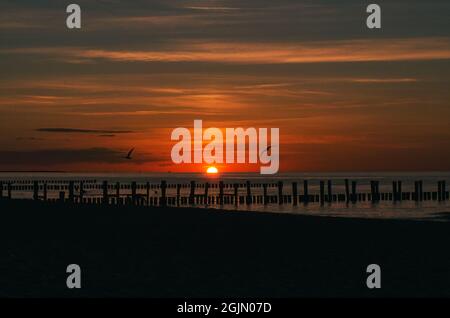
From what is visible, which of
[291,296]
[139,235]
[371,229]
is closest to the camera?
[291,296]

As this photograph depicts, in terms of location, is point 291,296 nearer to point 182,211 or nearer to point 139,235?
point 139,235

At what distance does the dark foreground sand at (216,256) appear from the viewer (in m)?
15.4

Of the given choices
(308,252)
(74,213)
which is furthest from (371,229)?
(74,213)

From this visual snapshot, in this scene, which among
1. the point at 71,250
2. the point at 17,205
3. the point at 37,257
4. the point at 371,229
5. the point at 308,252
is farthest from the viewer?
the point at 17,205

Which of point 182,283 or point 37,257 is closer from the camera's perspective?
point 182,283

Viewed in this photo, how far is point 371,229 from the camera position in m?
25.2

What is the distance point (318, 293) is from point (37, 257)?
6.30 m

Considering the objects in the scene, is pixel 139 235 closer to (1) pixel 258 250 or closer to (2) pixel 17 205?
(1) pixel 258 250

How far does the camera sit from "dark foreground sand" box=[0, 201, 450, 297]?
15422 mm

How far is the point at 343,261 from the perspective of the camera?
18.5m

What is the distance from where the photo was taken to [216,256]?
61.8 feet

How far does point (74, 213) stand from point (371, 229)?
10226 millimetres
